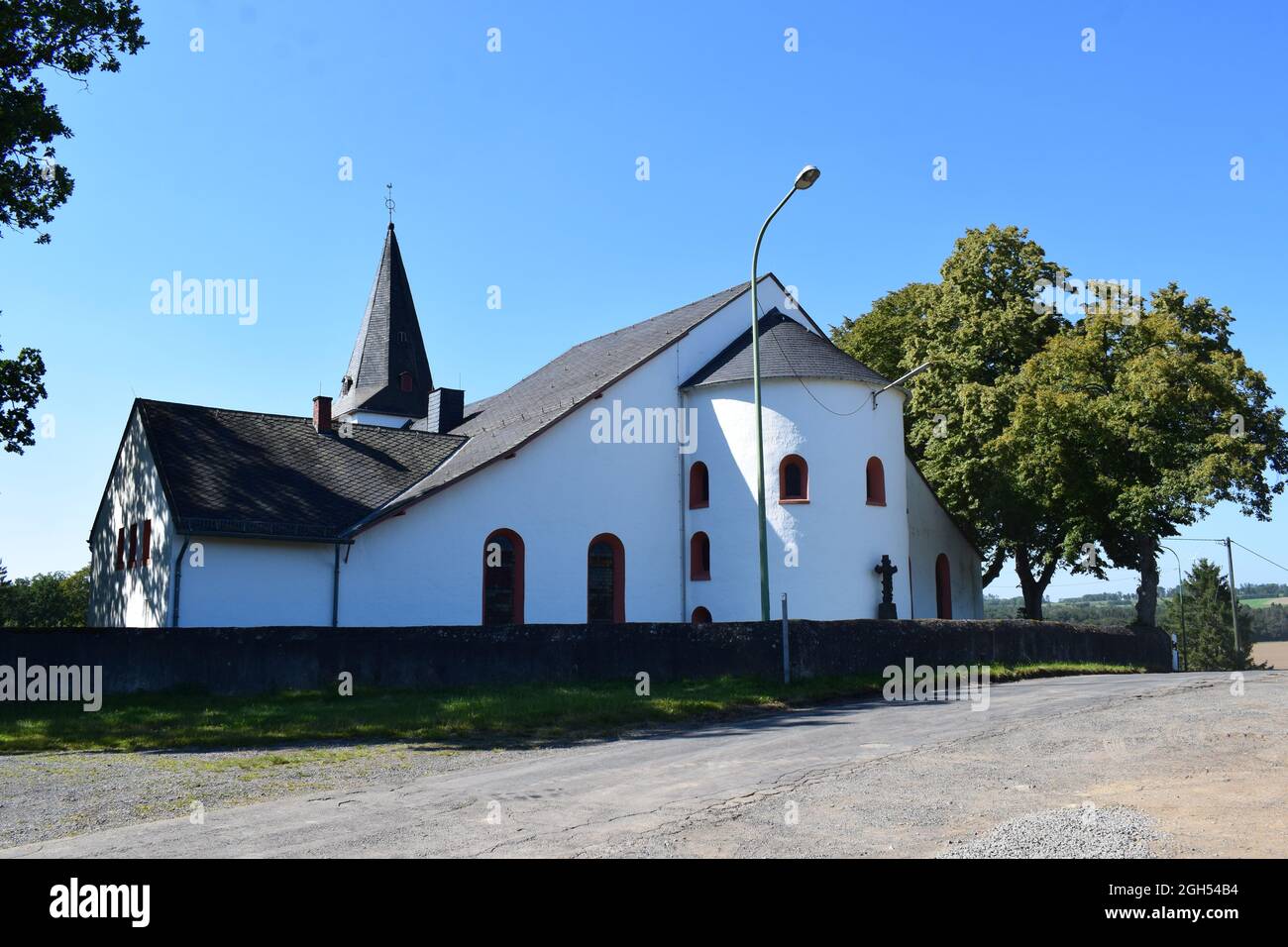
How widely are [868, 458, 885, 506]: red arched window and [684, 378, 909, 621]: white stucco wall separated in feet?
0.76

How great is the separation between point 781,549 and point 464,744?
55.5ft

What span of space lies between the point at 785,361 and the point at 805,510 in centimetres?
446

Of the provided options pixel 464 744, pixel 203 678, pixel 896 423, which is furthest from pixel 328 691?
pixel 896 423

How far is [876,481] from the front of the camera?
1176 inches

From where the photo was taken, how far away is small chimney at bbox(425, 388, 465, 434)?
39625 mm

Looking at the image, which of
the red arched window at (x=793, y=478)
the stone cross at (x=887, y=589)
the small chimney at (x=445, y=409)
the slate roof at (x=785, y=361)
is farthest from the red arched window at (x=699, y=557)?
the small chimney at (x=445, y=409)

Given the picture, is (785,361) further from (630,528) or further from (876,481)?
(630,528)

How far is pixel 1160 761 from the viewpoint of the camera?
9688 mm

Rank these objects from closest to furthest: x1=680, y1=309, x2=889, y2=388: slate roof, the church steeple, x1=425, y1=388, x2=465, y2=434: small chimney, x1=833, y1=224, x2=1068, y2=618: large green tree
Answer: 1. x1=680, y1=309, x2=889, y2=388: slate roof
2. x1=833, y1=224, x2=1068, y2=618: large green tree
3. x1=425, y1=388, x2=465, y2=434: small chimney
4. the church steeple

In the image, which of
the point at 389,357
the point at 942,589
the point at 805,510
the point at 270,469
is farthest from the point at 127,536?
the point at 942,589

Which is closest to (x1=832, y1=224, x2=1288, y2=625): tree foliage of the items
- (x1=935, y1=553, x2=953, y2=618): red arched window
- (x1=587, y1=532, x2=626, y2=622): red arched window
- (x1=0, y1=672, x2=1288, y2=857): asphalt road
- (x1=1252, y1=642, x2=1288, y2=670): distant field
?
(x1=935, y1=553, x2=953, y2=618): red arched window

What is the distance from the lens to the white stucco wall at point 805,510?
1115 inches

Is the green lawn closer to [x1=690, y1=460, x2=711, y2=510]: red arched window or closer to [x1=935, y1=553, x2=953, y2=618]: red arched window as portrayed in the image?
[x1=690, y1=460, x2=711, y2=510]: red arched window
